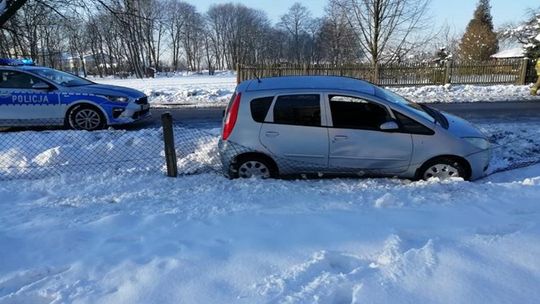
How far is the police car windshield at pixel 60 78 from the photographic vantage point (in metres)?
9.98

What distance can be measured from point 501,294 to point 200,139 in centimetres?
628

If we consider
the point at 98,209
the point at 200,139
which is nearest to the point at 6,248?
the point at 98,209

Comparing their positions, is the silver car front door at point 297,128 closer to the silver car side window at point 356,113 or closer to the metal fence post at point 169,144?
the silver car side window at point 356,113

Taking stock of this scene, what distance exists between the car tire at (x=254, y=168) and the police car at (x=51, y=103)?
5.03m

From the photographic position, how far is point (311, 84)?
618 centimetres

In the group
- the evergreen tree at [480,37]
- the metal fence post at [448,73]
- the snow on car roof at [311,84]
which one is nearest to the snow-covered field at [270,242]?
the snow on car roof at [311,84]

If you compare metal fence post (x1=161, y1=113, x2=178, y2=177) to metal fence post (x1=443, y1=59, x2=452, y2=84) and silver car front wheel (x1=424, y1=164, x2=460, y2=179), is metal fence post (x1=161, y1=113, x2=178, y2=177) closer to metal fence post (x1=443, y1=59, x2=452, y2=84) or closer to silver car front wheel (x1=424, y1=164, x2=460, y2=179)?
silver car front wheel (x1=424, y1=164, x2=460, y2=179)

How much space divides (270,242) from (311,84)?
3.10 metres

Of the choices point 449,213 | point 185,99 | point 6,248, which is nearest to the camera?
point 6,248

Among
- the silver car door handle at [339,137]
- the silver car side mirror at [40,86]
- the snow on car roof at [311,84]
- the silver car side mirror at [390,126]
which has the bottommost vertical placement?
the silver car door handle at [339,137]

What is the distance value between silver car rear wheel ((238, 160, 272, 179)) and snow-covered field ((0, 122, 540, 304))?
14.5 inches

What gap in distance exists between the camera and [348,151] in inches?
231

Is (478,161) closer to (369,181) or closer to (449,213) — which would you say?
(369,181)

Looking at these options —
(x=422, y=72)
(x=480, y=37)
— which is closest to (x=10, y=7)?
(x=422, y=72)
